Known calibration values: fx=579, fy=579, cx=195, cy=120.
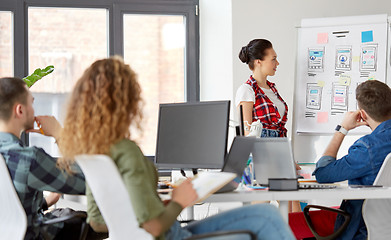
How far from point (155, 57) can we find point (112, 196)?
13.4 feet

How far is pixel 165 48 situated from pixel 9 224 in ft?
12.2

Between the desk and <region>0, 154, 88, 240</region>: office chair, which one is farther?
the desk

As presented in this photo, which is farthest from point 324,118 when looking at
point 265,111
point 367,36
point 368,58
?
point 265,111

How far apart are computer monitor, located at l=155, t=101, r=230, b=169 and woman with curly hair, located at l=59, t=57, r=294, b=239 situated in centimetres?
74

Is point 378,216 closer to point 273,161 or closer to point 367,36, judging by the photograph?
point 273,161

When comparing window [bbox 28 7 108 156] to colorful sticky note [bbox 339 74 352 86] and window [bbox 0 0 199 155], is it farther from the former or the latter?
colorful sticky note [bbox 339 74 352 86]

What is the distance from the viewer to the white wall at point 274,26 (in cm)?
529

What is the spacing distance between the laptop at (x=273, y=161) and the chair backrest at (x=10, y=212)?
1069mm

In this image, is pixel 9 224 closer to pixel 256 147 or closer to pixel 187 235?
pixel 187 235

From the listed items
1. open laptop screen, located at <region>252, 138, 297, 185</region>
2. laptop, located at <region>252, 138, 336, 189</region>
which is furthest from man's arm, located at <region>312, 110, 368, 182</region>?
open laptop screen, located at <region>252, 138, 297, 185</region>

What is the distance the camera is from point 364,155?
2666 mm

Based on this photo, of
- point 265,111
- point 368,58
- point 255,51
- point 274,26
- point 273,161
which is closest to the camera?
point 273,161

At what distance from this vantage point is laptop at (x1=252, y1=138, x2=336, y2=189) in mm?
2584

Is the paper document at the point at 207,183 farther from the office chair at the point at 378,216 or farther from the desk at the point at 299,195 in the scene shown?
the office chair at the point at 378,216
